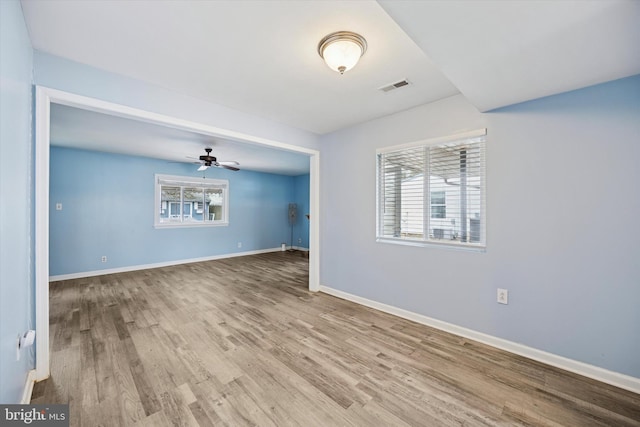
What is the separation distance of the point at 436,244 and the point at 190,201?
586 cm

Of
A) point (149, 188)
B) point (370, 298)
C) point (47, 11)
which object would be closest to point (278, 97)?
point (47, 11)

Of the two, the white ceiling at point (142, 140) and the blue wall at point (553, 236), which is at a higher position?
the white ceiling at point (142, 140)

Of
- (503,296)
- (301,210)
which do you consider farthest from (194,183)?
(503,296)

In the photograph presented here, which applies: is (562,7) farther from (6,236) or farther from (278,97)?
(6,236)

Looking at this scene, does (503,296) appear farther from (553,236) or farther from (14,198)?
(14,198)

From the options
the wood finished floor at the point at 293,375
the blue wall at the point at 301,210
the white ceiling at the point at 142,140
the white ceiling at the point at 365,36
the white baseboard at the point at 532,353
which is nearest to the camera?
the white ceiling at the point at 365,36

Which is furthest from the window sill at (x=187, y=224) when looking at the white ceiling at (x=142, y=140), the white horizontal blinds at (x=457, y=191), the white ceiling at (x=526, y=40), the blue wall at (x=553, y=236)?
the white ceiling at (x=526, y=40)

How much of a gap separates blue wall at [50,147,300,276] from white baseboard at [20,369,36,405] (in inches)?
152

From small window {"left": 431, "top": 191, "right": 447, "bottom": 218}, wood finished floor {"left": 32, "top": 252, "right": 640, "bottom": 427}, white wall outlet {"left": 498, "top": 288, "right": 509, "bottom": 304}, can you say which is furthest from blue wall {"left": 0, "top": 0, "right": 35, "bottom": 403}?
white wall outlet {"left": 498, "top": 288, "right": 509, "bottom": 304}

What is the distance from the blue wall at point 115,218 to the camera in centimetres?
468

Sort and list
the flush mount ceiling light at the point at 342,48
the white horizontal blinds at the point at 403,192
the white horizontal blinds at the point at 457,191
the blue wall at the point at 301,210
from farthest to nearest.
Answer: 1. the blue wall at the point at 301,210
2. the white horizontal blinds at the point at 403,192
3. the white horizontal blinds at the point at 457,191
4. the flush mount ceiling light at the point at 342,48

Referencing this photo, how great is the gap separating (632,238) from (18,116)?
4.13m
